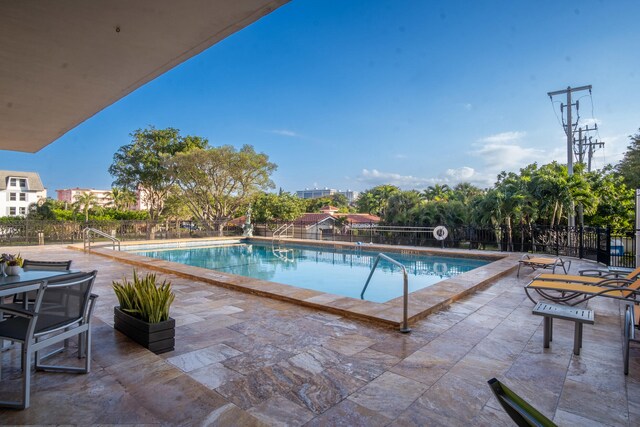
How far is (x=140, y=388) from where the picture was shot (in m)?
2.37

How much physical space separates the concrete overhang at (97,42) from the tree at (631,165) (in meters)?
23.9

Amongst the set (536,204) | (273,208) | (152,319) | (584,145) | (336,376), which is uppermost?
(584,145)

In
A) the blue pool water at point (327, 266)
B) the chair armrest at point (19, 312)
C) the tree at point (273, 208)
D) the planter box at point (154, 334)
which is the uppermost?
the tree at point (273, 208)

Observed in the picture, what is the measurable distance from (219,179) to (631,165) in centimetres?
2500

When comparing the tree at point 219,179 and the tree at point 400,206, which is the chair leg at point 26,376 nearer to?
A: the tree at point 400,206

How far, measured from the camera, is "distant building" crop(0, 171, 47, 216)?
36.6 metres

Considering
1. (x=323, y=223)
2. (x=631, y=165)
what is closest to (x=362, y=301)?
(x=631, y=165)

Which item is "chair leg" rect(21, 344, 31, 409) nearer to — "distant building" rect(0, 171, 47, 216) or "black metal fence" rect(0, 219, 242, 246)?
"black metal fence" rect(0, 219, 242, 246)

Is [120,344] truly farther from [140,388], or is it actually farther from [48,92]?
[48,92]

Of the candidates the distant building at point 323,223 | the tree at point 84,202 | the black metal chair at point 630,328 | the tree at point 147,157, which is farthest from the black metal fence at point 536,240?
the tree at point 84,202

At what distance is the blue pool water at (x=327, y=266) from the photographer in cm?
843

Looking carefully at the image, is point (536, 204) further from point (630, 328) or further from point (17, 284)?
point (17, 284)

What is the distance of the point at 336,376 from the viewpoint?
2.65 m

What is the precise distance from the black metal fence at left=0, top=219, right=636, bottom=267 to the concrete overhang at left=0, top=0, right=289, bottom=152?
8.97 m
